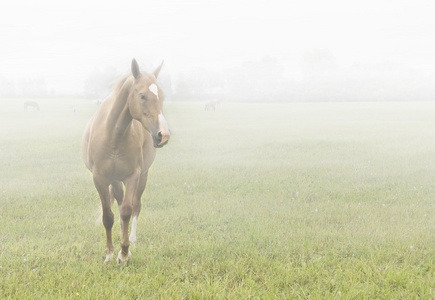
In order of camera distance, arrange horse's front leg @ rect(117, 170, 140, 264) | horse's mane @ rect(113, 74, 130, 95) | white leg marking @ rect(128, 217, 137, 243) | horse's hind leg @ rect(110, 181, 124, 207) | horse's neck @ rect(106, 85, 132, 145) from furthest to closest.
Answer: horse's hind leg @ rect(110, 181, 124, 207)
white leg marking @ rect(128, 217, 137, 243)
horse's front leg @ rect(117, 170, 140, 264)
horse's mane @ rect(113, 74, 130, 95)
horse's neck @ rect(106, 85, 132, 145)

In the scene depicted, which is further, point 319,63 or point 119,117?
point 319,63

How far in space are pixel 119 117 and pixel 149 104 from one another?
0.79m

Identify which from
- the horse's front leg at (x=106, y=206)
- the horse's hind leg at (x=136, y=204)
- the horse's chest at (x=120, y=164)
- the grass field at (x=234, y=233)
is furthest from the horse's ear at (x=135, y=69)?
the grass field at (x=234, y=233)

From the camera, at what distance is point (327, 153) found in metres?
15.5

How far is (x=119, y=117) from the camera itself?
5.02m

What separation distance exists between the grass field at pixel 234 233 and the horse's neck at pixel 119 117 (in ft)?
6.23

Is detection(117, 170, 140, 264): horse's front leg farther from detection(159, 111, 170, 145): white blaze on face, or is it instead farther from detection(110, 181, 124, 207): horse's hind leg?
detection(159, 111, 170, 145): white blaze on face

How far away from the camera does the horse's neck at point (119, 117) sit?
16.2 ft

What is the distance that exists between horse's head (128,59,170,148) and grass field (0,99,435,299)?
77.4 inches

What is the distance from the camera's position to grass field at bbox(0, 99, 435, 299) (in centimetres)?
466

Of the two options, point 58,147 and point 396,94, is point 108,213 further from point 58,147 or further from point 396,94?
point 396,94

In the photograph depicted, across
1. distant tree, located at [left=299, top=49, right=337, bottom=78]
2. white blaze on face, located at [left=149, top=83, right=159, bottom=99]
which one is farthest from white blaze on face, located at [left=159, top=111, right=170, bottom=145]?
distant tree, located at [left=299, top=49, right=337, bottom=78]

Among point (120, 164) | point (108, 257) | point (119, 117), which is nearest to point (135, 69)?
point (119, 117)

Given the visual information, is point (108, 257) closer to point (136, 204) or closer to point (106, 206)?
point (106, 206)
